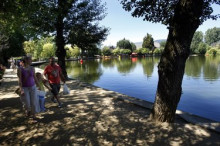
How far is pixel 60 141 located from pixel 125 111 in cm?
277

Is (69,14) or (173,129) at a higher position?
(69,14)

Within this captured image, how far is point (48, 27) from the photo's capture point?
561 inches

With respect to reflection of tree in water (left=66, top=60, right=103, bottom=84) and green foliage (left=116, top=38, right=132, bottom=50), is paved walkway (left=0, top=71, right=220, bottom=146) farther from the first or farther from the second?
green foliage (left=116, top=38, right=132, bottom=50)

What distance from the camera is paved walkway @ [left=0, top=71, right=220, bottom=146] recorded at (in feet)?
13.9

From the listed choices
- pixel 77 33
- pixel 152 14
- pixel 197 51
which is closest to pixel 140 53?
pixel 197 51

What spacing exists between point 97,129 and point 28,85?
2268 millimetres

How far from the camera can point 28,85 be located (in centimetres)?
512

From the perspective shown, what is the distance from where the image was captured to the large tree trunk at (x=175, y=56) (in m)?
4.62

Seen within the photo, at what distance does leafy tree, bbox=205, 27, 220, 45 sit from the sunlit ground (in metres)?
179

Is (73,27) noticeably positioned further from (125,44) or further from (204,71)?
(125,44)

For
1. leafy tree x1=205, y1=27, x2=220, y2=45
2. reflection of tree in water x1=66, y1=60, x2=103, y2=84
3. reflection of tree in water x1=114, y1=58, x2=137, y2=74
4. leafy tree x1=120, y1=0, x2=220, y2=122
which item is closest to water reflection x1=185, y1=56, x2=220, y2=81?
reflection of tree in water x1=114, y1=58, x2=137, y2=74

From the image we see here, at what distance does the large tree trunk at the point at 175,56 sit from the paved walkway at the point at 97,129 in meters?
0.52

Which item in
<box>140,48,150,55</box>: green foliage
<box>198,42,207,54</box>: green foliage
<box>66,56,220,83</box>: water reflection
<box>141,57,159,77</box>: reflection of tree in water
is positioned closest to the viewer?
<box>66,56,220,83</box>: water reflection

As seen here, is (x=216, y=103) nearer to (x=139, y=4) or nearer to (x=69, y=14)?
(x=139, y=4)
